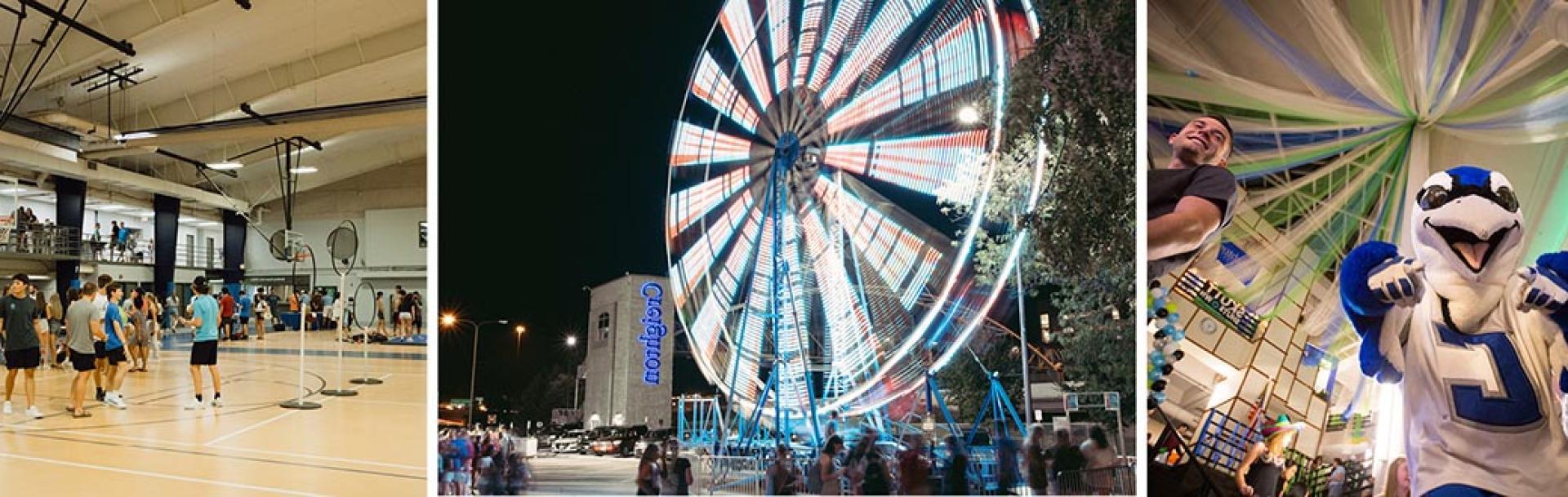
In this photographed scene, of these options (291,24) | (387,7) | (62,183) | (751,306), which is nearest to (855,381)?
(751,306)

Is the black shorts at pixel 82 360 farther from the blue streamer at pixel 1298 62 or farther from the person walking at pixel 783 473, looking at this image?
the blue streamer at pixel 1298 62

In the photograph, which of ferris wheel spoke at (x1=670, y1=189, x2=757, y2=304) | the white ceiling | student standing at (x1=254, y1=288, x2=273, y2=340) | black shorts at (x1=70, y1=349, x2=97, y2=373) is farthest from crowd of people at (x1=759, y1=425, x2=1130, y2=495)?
student standing at (x1=254, y1=288, x2=273, y2=340)

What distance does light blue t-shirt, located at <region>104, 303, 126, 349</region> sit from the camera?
5.99m

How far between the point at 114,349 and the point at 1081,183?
24.1ft

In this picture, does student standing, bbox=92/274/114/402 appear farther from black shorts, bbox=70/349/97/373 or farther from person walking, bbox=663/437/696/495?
person walking, bbox=663/437/696/495

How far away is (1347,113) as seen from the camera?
2955mm

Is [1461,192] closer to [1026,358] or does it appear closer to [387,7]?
[1026,358]

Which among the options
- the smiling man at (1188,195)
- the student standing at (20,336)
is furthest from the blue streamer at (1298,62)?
the student standing at (20,336)

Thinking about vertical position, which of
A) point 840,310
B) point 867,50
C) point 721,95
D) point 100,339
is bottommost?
point 100,339

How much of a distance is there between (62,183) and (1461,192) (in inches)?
581

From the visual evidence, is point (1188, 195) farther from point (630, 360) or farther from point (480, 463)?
point (480, 463)

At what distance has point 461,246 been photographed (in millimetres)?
3160

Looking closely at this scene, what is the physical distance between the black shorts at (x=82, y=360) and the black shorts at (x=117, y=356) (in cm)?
42

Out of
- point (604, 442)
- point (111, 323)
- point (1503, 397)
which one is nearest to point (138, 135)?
point (111, 323)
